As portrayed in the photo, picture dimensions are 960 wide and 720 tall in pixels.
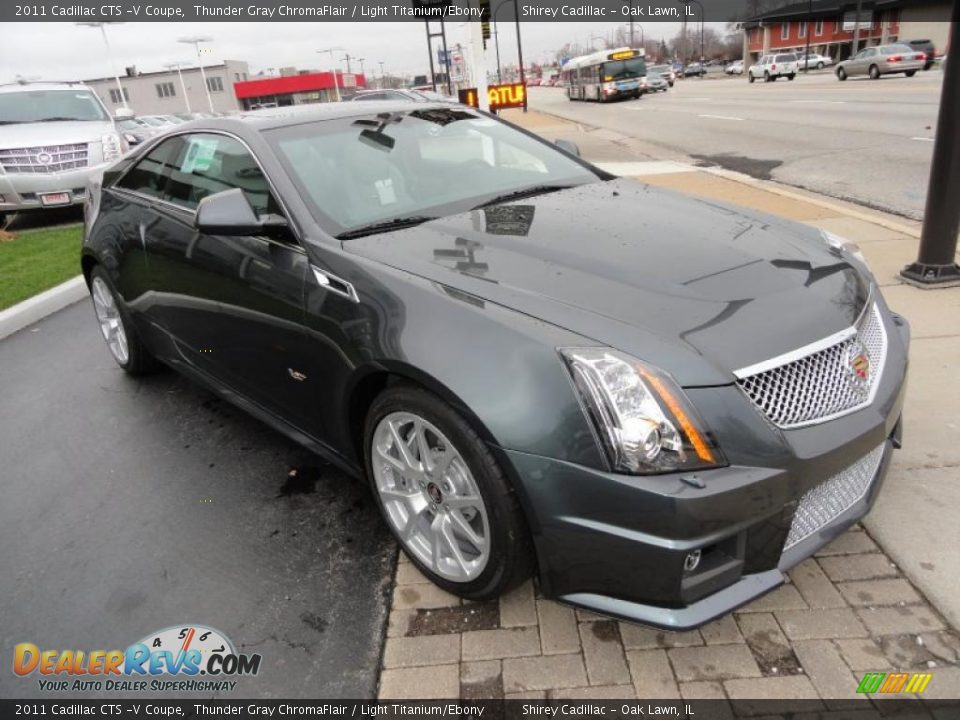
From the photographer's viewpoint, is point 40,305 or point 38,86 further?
point 38,86

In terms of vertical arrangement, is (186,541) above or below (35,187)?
below

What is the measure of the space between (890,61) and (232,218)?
1478 inches

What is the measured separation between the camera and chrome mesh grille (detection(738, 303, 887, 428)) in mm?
2023

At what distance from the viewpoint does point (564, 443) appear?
1.97 m

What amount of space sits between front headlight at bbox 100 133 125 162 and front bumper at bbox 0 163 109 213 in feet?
1.52

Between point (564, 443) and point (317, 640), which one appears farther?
point (317, 640)

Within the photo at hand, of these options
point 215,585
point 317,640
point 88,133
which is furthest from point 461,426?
point 88,133

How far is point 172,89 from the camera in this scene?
8419 cm

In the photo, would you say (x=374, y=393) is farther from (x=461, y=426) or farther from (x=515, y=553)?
(x=515, y=553)

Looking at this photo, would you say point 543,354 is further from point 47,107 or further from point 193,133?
point 47,107

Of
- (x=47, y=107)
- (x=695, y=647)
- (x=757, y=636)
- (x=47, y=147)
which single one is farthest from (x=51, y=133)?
(x=757, y=636)

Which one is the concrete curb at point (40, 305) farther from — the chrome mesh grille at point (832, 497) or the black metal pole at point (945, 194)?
the black metal pole at point (945, 194)

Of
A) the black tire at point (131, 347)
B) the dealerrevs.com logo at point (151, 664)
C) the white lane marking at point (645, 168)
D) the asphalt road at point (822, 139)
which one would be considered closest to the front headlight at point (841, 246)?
the dealerrevs.com logo at point (151, 664)

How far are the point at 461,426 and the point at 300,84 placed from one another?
93.8 metres
